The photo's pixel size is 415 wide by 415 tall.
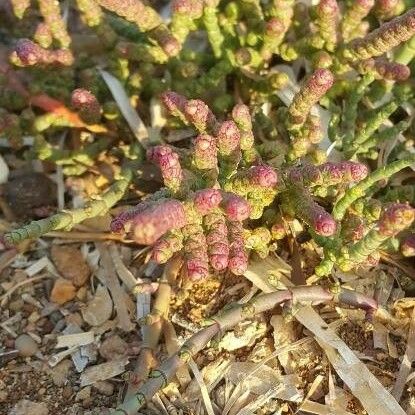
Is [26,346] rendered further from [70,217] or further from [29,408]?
[70,217]

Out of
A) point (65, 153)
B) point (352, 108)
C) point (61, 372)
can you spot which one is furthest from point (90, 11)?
point (61, 372)

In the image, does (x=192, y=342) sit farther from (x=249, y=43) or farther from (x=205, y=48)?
(x=205, y=48)

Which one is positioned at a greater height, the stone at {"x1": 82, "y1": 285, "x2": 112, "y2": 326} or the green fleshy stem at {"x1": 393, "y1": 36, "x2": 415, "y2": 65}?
the green fleshy stem at {"x1": 393, "y1": 36, "x2": 415, "y2": 65}

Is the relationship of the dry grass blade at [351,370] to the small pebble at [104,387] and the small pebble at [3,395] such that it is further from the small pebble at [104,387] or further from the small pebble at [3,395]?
the small pebble at [3,395]

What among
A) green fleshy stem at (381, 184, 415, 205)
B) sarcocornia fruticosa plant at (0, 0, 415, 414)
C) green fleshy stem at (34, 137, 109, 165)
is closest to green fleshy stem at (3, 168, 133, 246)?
sarcocornia fruticosa plant at (0, 0, 415, 414)

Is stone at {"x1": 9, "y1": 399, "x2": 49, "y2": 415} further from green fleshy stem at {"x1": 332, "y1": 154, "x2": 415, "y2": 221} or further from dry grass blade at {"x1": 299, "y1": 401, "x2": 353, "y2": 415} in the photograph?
green fleshy stem at {"x1": 332, "y1": 154, "x2": 415, "y2": 221}

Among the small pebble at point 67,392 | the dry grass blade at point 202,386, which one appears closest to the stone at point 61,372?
the small pebble at point 67,392
